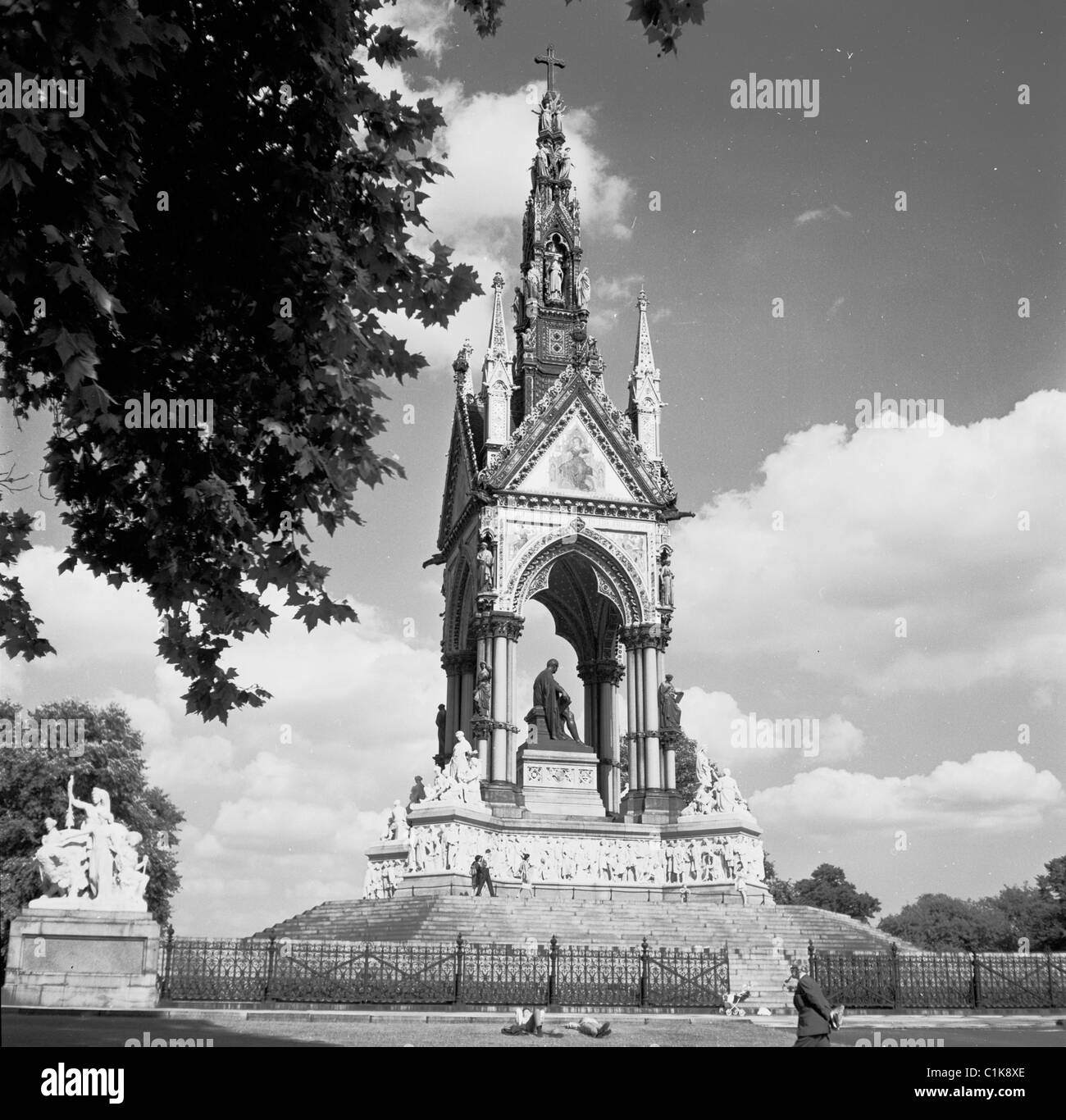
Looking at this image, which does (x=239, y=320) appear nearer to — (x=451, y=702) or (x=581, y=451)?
(x=581, y=451)

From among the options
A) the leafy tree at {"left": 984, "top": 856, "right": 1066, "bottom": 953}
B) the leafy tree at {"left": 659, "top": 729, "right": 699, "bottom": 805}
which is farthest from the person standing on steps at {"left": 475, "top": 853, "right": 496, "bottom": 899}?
the leafy tree at {"left": 659, "top": 729, "right": 699, "bottom": 805}

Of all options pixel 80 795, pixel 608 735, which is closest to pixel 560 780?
pixel 608 735

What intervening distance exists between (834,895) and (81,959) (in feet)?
205

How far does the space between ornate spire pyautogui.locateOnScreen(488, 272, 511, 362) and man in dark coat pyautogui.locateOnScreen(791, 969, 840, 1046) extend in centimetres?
3027

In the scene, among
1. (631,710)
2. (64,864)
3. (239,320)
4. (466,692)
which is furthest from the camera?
(466,692)

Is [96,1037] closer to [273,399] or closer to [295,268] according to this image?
[273,399]

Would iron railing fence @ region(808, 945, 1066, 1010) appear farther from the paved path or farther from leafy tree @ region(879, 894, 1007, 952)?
leafy tree @ region(879, 894, 1007, 952)

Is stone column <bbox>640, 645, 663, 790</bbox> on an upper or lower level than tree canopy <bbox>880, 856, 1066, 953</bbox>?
upper

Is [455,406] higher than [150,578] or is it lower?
higher

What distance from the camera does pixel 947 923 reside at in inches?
3059

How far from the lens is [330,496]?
996 centimetres

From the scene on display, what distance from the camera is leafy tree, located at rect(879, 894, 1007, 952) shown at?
7162 cm
